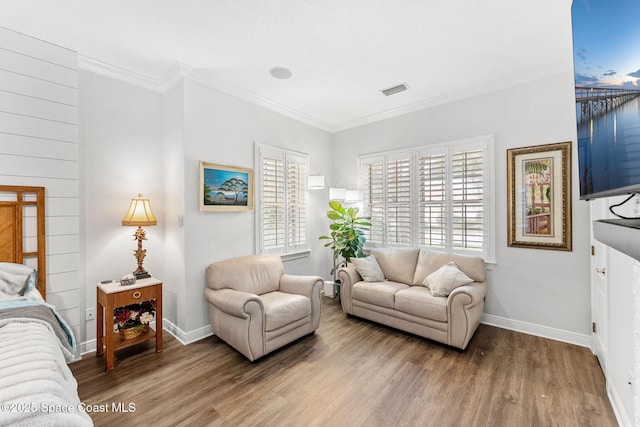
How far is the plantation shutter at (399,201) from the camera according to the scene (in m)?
3.97

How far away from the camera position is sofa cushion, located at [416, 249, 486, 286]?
3.09m

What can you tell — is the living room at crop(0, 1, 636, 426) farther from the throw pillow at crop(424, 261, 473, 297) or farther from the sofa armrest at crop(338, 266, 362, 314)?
the sofa armrest at crop(338, 266, 362, 314)

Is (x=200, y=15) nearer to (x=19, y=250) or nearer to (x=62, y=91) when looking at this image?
(x=62, y=91)

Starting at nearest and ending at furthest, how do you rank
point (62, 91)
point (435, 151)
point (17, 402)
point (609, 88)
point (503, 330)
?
point (609, 88)
point (17, 402)
point (62, 91)
point (503, 330)
point (435, 151)

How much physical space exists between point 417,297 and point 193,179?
273 centimetres

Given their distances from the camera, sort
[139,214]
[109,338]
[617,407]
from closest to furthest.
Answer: [617,407]
[109,338]
[139,214]

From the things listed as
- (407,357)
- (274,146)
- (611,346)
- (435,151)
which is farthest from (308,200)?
(611,346)

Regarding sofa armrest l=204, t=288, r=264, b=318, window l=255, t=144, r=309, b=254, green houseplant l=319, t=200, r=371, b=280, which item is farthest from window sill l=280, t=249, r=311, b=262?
sofa armrest l=204, t=288, r=264, b=318

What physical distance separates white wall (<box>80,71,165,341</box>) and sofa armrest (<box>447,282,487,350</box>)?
3248 millimetres

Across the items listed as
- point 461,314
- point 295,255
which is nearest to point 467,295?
point 461,314

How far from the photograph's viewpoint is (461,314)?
2627mm

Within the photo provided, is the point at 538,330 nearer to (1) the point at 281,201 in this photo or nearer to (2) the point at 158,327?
(1) the point at 281,201

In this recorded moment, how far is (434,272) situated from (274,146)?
104 inches

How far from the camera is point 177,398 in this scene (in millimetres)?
2051
